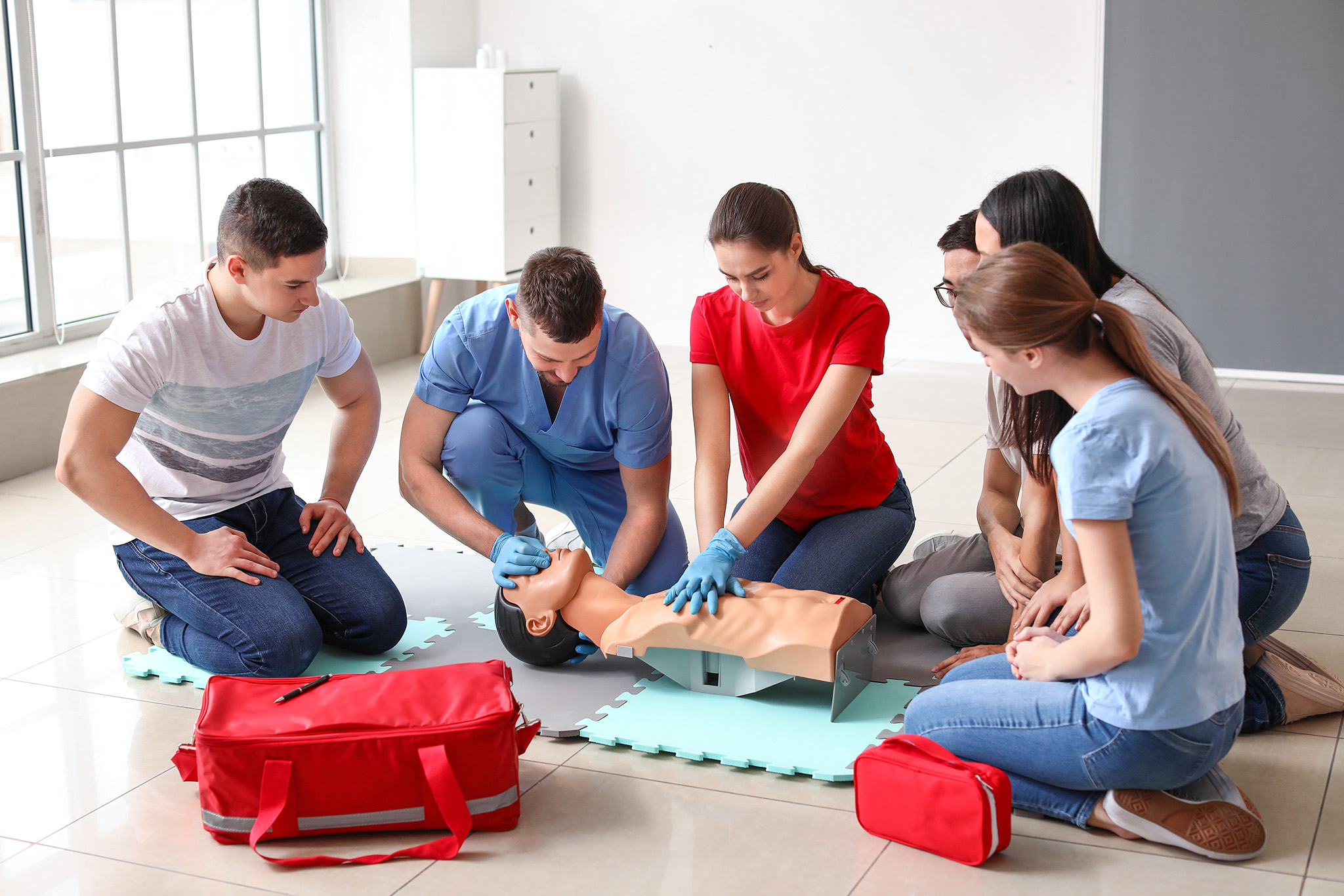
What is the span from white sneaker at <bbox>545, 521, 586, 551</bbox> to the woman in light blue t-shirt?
48.1 inches

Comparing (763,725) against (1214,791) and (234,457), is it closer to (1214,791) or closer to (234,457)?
(1214,791)

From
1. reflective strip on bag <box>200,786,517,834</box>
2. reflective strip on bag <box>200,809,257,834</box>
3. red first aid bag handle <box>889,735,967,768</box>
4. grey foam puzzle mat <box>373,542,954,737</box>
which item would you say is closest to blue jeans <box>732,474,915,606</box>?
grey foam puzzle mat <box>373,542,954,737</box>

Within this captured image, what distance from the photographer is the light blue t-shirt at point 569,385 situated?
2.25 meters

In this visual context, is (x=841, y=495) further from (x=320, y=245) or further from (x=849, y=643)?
(x=320, y=245)

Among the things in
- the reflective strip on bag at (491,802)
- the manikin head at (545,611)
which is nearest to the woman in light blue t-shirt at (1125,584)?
the reflective strip on bag at (491,802)

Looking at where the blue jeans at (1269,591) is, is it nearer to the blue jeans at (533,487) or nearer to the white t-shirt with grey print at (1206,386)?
the white t-shirt with grey print at (1206,386)

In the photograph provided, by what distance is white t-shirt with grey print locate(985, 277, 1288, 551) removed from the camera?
1777 mm

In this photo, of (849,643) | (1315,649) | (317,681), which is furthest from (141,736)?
(1315,649)

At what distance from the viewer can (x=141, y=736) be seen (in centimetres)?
197

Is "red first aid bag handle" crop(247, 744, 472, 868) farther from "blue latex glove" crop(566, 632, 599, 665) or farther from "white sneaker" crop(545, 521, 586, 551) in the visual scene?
"white sneaker" crop(545, 521, 586, 551)

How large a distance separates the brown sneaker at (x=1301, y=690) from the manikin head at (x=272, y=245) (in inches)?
64.7

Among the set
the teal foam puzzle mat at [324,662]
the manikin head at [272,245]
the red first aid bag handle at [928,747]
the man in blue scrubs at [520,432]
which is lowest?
the teal foam puzzle mat at [324,662]

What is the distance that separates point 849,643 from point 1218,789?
1.85 ft

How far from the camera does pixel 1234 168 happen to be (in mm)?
4305
